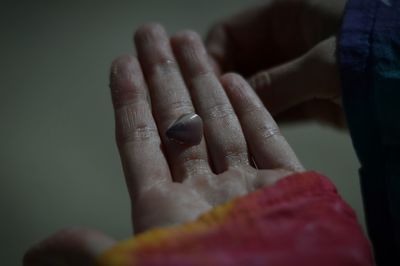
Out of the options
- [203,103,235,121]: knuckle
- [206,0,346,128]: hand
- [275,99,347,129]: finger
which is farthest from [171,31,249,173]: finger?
[275,99,347,129]: finger

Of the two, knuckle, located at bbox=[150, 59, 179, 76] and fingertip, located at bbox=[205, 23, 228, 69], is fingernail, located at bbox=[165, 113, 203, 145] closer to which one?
knuckle, located at bbox=[150, 59, 179, 76]

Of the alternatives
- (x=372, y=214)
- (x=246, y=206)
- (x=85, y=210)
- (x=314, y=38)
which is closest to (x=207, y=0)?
(x=314, y=38)

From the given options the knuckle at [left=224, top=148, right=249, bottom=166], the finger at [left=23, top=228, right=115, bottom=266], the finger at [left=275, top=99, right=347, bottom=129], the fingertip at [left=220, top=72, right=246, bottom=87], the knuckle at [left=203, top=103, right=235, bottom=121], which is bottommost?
the finger at [left=275, top=99, right=347, bottom=129]

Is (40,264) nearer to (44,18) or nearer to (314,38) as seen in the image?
(314,38)

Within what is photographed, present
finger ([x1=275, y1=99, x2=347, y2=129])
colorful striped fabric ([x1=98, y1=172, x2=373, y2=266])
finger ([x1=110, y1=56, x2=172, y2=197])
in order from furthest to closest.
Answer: finger ([x1=275, y1=99, x2=347, y2=129]) < finger ([x1=110, y1=56, x2=172, y2=197]) < colorful striped fabric ([x1=98, y1=172, x2=373, y2=266])

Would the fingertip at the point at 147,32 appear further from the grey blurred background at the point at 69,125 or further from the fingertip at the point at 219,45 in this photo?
the grey blurred background at the point at 69,125

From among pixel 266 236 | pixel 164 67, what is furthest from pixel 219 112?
pixel 266 236

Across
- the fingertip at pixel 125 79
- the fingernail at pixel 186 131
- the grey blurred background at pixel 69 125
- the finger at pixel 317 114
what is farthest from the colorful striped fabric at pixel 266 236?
the grey blurred background at pixel 69 125

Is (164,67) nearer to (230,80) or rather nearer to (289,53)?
(230,80)
